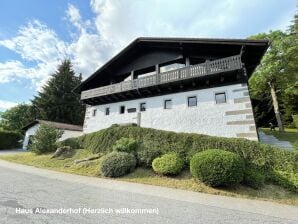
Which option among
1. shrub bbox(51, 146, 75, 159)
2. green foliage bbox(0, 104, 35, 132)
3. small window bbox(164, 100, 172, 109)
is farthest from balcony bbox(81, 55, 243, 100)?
green foliage bbox(0, 104, 35, 132)

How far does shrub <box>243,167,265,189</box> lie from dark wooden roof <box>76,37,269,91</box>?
8.94 m

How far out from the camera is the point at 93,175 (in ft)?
37.5

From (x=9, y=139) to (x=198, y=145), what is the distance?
101ft

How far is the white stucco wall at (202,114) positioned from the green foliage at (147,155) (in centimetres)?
484

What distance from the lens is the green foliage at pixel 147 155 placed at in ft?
38.4

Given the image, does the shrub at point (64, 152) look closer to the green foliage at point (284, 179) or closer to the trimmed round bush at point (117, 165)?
the trimmed round bush at point (117, 165)

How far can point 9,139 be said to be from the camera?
100 ft

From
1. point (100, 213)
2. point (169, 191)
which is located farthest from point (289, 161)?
point (100, 213)

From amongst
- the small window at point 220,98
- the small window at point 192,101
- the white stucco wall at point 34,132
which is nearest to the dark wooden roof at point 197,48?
the small window at point 220,98

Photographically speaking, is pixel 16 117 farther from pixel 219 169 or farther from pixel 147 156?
pixel 219 169

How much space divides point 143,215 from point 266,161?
23.7 ft

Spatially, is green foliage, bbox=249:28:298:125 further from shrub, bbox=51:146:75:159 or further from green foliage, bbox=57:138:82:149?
A: shrub, bbox=51:146:75:159

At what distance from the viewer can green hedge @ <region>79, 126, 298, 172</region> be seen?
31.8 feet

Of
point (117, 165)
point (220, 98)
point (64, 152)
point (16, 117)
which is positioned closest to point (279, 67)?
point (220, 98)
